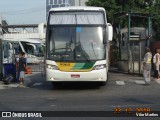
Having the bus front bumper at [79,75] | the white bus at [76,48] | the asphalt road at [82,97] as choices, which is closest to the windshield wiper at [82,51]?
the white bus at [76,48]

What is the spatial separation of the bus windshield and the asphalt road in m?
1.52

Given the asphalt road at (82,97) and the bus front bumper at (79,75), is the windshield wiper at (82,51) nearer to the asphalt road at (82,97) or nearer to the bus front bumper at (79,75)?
the bus front bumper at (79,75)

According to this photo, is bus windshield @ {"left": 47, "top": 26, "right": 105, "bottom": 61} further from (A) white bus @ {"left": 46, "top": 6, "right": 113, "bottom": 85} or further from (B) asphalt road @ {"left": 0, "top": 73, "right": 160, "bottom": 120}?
(B) asphalt road @ {"left": 0, "top": 73, "right": 160, "bottom": 120}

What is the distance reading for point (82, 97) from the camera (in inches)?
668

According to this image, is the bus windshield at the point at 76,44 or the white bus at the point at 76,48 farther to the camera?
the bus windshield at the point at 76,44

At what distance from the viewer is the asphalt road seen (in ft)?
44.9

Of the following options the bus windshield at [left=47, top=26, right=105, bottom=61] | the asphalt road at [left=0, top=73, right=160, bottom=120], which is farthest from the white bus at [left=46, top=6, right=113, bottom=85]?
the asphalt road at [left=0, top=73, right=160, bottom=120]

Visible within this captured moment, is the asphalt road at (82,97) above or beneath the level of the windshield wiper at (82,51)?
beneath

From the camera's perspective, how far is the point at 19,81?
77.2ft

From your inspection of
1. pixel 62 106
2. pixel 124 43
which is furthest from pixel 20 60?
pixel 124 43

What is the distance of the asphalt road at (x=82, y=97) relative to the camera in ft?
44.9

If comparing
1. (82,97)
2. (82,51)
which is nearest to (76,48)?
(82,51)

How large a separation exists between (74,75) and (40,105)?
475 cm

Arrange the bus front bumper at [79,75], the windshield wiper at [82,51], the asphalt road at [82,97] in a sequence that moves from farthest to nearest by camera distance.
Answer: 1. the windshield wiper at [82,51]
2. the bus front bumper at [79,75]
3. the asphalt road at [82,97]
